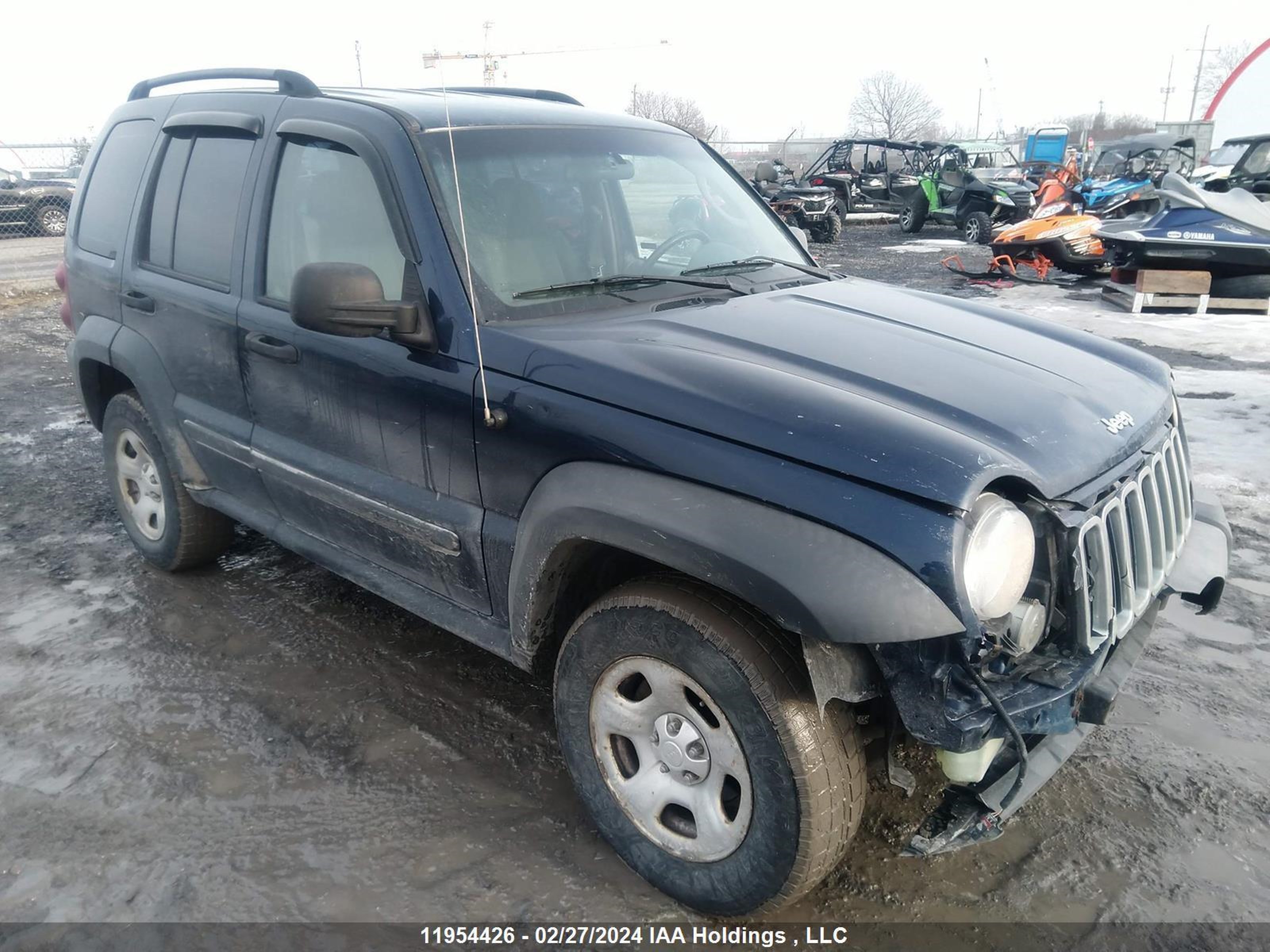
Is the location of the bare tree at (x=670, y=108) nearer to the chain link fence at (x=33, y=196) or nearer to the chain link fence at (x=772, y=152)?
the chain link fence at (x=772, y=152)

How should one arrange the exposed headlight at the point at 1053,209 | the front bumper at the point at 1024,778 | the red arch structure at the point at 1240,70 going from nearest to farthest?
the front bumper at the point at 1024,778 < the exposed headlight at the point at 1053,209 < the red arch structure at the point at 1240,70

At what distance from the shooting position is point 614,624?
229 centimetres

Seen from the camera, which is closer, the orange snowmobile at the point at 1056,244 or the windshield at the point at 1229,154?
the orange snowmobile at the point at 1056,244

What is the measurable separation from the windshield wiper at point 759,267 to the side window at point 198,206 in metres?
1.67

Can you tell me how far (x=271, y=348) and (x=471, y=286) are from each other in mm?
950

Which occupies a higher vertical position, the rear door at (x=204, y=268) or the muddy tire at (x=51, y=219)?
the rear door at (x=204, y=268)

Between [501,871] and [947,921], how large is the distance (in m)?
1.17

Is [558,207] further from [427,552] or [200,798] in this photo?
[200,798]

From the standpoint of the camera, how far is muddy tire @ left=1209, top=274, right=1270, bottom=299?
10039 mm

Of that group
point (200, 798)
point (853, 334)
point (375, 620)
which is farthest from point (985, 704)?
point (375, 620)

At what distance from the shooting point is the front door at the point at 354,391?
8.72 feet

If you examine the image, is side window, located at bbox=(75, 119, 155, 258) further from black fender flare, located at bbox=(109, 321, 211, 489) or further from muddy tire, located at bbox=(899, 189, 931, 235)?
muddy tire, located at bbox=(899, 189, 931, 235)

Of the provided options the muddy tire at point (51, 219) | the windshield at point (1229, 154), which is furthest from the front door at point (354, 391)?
the muddy tire at point (51, 219)

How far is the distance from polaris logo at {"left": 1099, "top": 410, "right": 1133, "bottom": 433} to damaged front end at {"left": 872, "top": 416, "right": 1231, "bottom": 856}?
10cm
